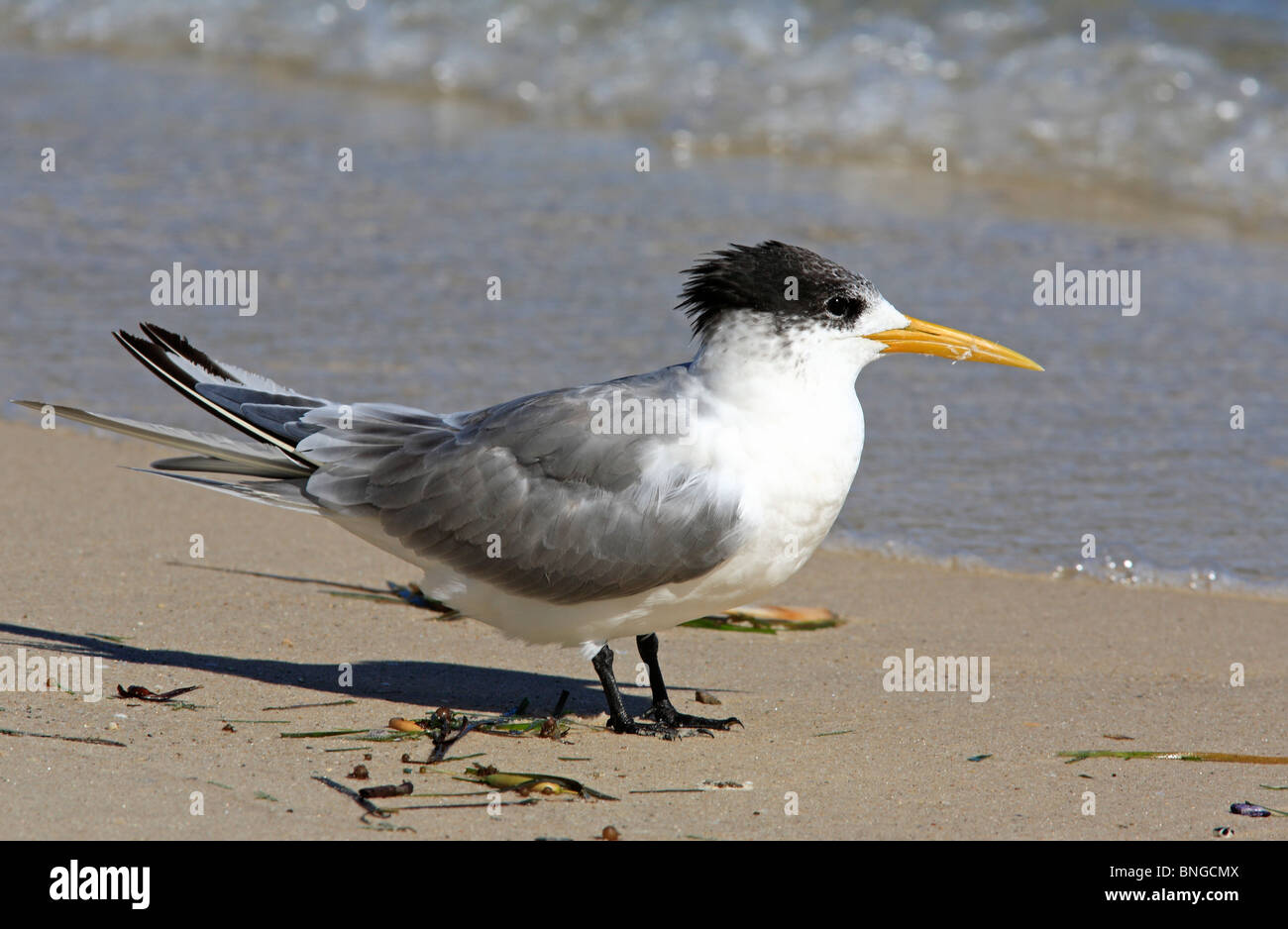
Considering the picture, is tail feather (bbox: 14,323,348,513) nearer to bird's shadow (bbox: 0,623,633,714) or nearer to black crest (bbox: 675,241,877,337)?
bird's shadow (bbox: 0,623,633,714)

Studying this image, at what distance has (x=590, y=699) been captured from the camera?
15.3 feet

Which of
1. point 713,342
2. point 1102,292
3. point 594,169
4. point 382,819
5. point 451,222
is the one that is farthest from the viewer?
point 594,169

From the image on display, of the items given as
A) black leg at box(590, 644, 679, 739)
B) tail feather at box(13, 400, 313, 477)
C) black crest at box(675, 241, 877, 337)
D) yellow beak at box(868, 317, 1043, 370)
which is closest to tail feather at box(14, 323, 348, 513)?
tail feather at box(13, 400, 313, 477)

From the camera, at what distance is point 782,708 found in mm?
4500

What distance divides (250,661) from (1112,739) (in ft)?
8.09

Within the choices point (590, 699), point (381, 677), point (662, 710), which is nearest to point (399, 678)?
point (381, 677)

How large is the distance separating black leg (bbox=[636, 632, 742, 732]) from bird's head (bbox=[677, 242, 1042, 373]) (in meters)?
0.92

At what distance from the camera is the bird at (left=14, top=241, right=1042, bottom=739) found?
403cm

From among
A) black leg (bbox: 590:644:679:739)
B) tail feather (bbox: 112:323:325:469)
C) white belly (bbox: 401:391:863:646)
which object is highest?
tail feather (bbox: 112:323:325:469)

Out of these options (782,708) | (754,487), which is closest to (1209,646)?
(782,708)

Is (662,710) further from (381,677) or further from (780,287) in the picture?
(780,287)

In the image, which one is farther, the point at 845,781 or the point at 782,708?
the point at 782,708

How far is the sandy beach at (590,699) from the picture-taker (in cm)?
354

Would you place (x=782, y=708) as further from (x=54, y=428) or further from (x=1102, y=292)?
(x=1102, y=292)
